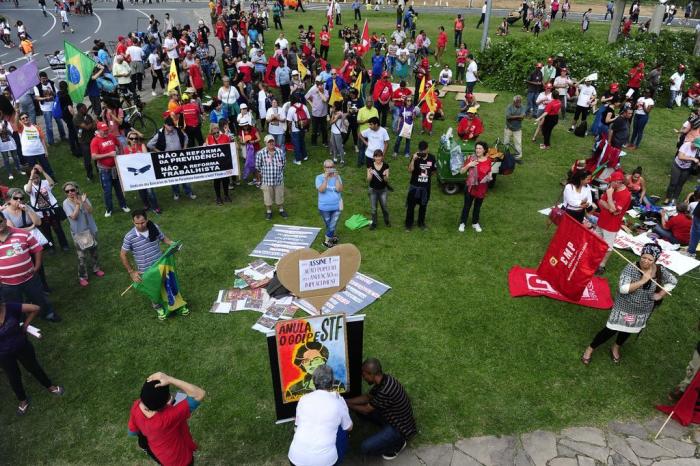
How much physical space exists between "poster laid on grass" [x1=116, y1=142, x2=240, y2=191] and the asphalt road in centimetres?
1757

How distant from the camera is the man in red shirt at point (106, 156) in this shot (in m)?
10.3

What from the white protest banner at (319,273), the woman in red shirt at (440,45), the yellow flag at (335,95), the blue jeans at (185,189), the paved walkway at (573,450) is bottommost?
the paved walkway at (573,450)

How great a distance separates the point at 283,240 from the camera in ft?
33.6

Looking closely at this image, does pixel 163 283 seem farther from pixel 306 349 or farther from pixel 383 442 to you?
pixel 383 442

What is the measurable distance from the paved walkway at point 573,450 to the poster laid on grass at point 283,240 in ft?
16.1

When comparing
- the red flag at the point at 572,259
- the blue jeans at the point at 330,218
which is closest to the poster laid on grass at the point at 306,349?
the red flag at the point at 572,259

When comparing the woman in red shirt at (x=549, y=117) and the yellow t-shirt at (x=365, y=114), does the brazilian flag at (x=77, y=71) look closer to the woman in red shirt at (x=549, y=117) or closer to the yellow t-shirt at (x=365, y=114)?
the yellow t-shirt at (x=365, y=114)

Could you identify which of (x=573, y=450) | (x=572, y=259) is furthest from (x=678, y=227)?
(x=573, y=450)

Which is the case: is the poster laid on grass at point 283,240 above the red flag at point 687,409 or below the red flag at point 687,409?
above

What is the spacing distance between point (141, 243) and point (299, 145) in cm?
710

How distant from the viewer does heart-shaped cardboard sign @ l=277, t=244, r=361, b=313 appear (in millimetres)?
5473

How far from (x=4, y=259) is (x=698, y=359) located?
9433 millimetres

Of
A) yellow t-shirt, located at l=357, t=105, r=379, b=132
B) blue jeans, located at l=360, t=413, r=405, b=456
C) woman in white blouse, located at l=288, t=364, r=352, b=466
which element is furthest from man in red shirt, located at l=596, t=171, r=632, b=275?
yellow t-shirt, located at l=357, t=105, r=379, b=132

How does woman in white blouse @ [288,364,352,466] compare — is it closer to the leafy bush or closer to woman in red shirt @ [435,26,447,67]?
the leafy bush
